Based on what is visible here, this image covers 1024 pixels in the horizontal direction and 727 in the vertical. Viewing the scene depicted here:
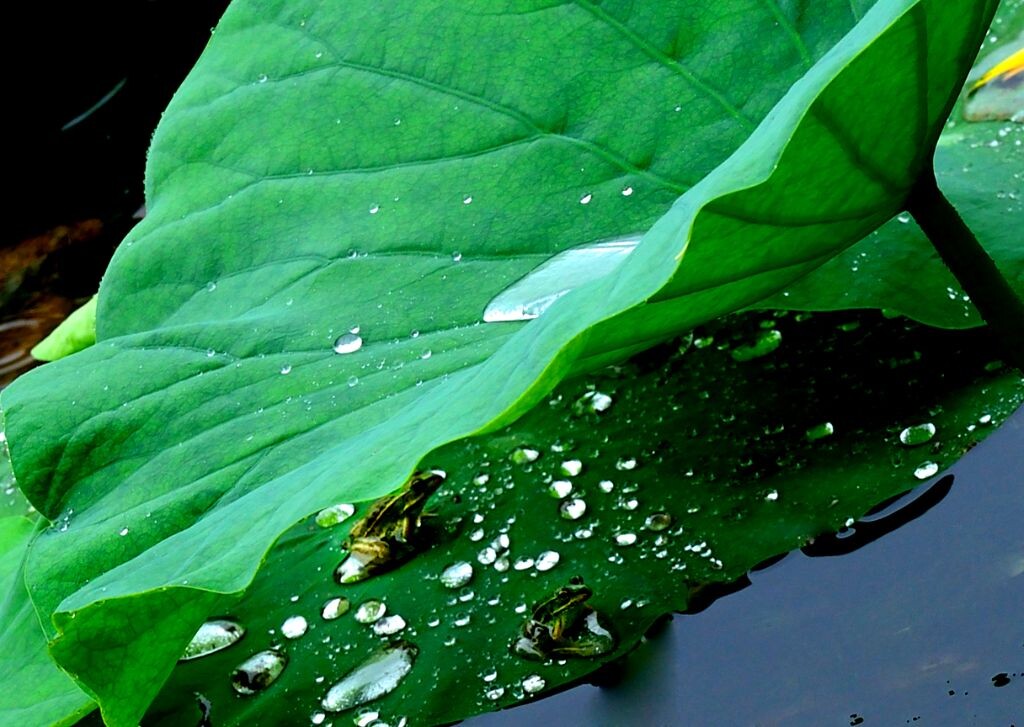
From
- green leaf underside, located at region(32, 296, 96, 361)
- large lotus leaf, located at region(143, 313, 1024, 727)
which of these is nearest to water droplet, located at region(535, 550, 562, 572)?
large lotus leaf, located at region(143, 313, 1024, 727)

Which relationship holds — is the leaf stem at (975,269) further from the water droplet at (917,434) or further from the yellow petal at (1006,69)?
the yellow petal at (1006,69)

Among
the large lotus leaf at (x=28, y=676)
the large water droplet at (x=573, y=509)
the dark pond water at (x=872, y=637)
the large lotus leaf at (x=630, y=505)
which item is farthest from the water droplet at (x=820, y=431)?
the large lotus leaf at (x=28, y=676)

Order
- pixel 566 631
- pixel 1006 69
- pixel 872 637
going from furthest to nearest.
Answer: pixel 1006 69, pixel 566 631, pixel 872 637

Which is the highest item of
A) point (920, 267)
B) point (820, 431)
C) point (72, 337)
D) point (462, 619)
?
point (920, 267)

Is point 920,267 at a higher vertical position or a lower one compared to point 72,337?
higher

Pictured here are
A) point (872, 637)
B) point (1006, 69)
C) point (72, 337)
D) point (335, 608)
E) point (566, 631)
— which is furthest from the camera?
point (72, 337)

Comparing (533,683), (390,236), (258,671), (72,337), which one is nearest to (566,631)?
(533,683)

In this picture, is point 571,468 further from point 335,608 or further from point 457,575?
point 335,608
